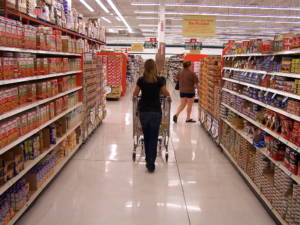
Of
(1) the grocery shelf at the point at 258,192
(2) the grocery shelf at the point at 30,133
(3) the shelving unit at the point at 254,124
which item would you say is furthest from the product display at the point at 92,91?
(1) the grocery shelf at the point at 258,192

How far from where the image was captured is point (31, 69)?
3.45m

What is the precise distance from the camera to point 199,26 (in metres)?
12.8

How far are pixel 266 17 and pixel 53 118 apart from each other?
600 inches

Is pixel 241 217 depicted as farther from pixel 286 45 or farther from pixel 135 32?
pixel 135 32

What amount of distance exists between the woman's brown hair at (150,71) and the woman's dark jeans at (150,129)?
0.51m

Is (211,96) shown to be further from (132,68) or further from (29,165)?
(132,68)

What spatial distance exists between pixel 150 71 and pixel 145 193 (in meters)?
1.74

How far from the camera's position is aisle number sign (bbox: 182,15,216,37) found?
12641 mm

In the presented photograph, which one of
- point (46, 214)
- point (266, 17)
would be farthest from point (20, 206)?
point (266, 17)

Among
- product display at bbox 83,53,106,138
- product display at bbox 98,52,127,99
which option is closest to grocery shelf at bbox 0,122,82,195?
product display at bbox 83,53,106,138

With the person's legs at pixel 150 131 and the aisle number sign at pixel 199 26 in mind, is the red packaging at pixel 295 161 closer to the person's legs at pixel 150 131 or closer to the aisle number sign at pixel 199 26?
the person's legs at pixel 150 131

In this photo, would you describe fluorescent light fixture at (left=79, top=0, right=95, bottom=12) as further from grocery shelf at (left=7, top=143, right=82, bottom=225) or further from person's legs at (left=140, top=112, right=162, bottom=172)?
person's legs at (left=140, top=112, right=162, bottom=172)

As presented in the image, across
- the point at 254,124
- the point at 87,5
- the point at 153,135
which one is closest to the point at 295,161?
the point at 254,124

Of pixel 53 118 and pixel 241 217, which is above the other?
pixel 53 118
